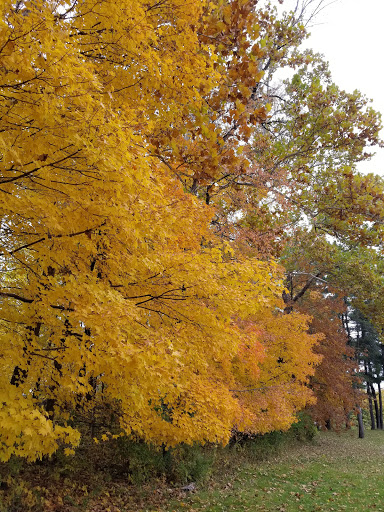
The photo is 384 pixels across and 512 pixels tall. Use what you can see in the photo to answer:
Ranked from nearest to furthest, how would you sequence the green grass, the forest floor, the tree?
the tree → the forest floor → the green grass

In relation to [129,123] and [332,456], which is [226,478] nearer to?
[332,456]

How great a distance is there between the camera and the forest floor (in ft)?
23.2

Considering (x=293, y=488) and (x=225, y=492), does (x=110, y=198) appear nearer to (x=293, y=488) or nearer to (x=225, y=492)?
(x=225, y=492)

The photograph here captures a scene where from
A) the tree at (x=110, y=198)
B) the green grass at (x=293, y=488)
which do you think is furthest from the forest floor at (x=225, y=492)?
the tree at (x=110, y=198)

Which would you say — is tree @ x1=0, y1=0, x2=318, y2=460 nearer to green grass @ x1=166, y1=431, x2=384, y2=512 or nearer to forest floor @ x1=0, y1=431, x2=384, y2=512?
forest floor @ x1=0, y1=431, x2=384, y2=512

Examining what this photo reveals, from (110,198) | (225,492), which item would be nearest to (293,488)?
(225,492)

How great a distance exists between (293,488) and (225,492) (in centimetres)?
224

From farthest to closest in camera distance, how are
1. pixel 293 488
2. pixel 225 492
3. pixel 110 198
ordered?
pixel 293 488
pixel 225 492
pixel 110 198

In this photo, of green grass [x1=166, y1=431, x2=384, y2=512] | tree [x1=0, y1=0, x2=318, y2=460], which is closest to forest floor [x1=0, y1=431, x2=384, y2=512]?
green grass [x1=166, y1=431, x2=384, y2=512]

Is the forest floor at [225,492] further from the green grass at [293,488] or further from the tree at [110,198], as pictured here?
the tree at [110,198]

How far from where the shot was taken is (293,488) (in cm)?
1020

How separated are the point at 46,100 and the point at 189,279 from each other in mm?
2569

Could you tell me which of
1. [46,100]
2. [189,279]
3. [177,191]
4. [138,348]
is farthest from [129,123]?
[177,191]

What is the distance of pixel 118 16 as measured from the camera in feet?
12.2
